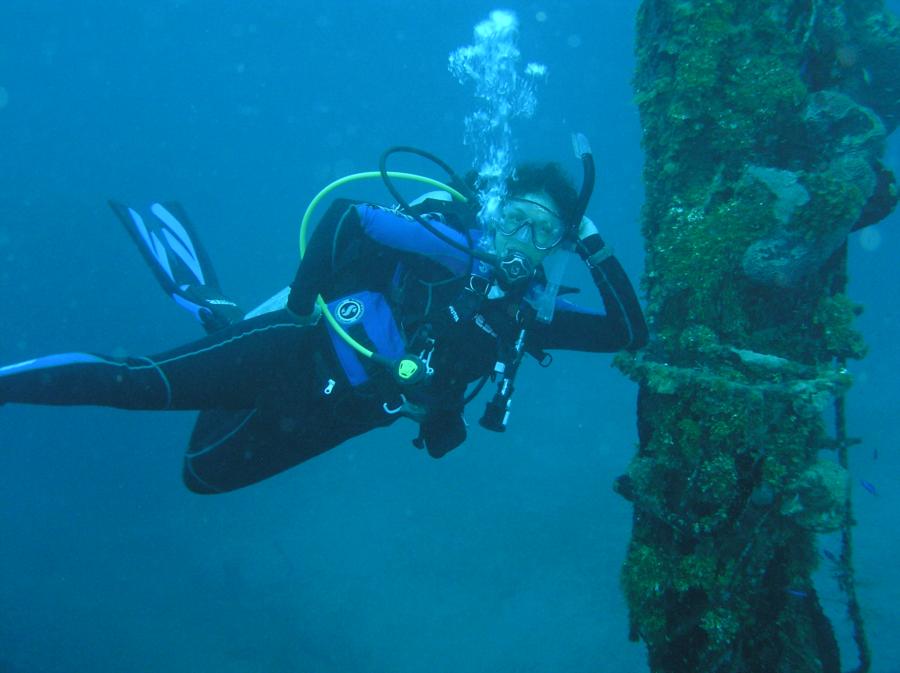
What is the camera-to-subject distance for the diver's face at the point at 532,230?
3.46 meters

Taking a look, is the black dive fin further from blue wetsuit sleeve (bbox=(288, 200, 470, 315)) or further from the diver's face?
the diver's face

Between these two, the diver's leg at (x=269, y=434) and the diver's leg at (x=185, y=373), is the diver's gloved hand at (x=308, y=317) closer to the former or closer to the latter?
the diver's leg at (x=185, y=373)

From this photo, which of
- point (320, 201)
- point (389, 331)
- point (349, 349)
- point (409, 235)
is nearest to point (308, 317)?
point (349, 349)

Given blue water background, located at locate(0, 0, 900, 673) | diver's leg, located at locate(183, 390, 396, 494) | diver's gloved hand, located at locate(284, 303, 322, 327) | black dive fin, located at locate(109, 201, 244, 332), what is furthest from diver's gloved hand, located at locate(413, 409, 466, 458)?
black dive fin, located at locate(109, 201, 244, 332)

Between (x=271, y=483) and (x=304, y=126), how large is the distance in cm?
4631

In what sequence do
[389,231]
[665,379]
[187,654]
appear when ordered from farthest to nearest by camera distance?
[187,654]
[389,231]
[665,379]

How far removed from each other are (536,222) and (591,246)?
0.38 metres

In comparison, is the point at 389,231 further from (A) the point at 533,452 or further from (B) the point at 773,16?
(A) the point at 533,452

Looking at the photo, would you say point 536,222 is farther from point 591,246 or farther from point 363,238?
point 363,238

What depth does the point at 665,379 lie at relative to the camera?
2.48 metres

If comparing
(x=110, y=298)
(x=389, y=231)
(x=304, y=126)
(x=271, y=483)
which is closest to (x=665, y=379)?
(x=389, y=231)

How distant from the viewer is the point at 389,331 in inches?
138

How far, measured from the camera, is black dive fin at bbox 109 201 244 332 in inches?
186

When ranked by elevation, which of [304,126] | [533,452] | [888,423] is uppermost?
[304,126]
